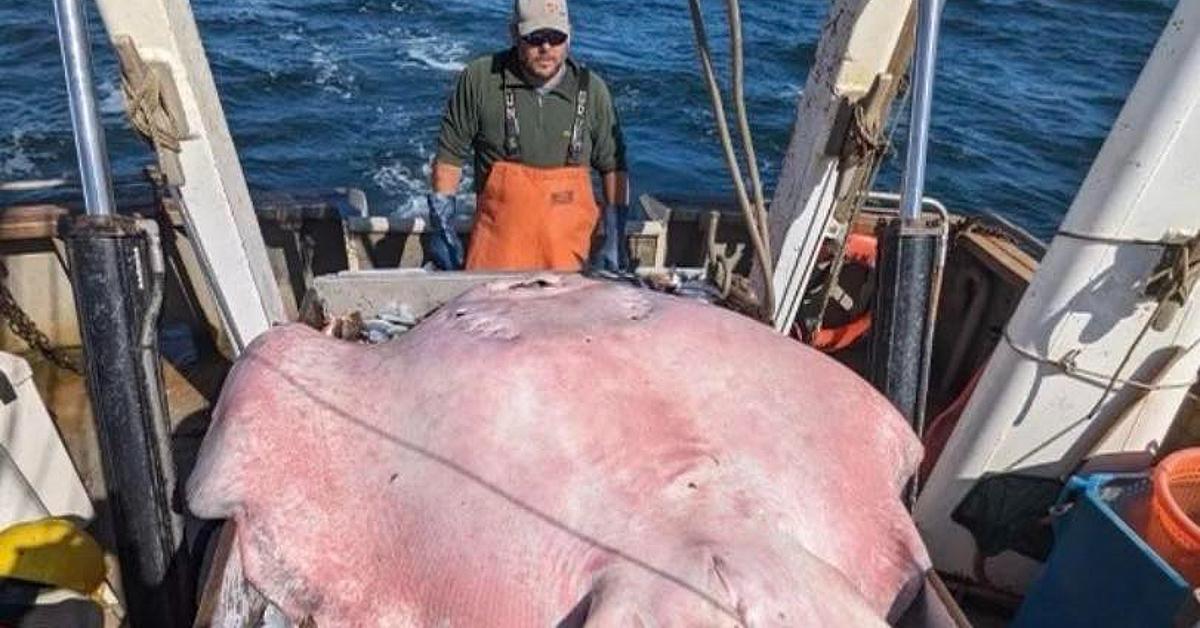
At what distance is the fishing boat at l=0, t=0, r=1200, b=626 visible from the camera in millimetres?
2988

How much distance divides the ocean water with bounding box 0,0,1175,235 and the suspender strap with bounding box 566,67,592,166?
4749 millimetres

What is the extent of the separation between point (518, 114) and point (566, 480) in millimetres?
2863

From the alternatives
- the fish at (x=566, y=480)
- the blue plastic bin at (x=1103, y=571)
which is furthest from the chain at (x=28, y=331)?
the blue plastic bin at (x=1103, y=571)

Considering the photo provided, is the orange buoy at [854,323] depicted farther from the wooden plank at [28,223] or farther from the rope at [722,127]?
the wooden plank at [28,223]

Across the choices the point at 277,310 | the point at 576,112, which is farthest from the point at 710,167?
the point at 277,310

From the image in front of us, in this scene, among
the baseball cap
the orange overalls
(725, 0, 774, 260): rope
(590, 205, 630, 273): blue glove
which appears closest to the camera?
(725, 0, 774, 260): rope

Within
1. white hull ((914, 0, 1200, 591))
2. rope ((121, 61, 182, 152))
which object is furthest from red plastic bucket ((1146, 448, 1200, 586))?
rope ((121, 61, 182, 152))

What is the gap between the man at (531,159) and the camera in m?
4.46

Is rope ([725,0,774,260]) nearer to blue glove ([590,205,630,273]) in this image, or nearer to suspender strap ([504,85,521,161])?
blue glove ([590,205,630,273])

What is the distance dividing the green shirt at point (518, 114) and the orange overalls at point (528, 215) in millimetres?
47

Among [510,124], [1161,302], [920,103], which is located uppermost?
[920,103]

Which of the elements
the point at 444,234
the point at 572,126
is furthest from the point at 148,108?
the point at 572,126

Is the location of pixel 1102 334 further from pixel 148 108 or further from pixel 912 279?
pixel 148 108

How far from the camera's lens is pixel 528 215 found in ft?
14.6
